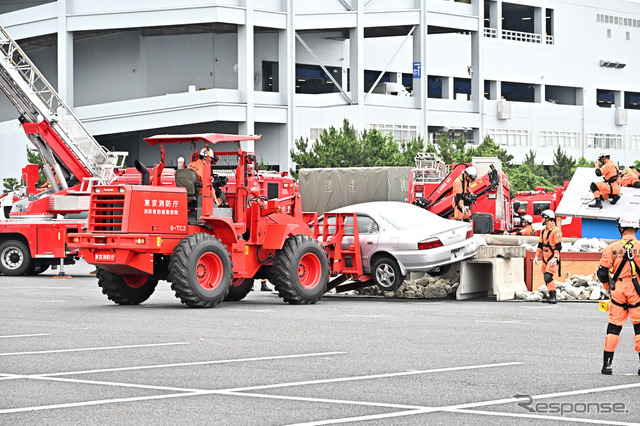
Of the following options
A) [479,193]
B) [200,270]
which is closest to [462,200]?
[479,193]

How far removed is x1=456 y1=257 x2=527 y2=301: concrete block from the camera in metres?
20.7

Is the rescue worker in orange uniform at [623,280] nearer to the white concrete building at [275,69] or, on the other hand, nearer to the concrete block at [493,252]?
the concrete block at [493,252]

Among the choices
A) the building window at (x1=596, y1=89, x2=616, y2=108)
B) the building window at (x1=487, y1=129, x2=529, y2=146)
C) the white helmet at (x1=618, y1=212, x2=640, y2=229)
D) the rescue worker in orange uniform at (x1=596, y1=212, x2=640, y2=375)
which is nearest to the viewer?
the rescue worker in orange uniform at (x1=596, y1=212, x2=640, y2=375)

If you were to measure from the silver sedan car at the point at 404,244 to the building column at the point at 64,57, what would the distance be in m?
46.9

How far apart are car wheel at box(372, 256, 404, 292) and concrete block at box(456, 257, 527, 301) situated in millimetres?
1262

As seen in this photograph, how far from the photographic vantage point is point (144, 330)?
48.2 ft

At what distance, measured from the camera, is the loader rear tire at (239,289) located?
20.3 meters

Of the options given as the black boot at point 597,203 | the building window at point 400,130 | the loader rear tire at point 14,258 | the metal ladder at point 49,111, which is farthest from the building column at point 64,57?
the black boot at point 597,203

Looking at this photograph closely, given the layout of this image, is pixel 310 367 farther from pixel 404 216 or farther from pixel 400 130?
pixel 400 130

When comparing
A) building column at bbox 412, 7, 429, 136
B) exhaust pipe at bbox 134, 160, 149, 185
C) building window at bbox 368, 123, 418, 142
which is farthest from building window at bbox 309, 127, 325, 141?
exhaust pipe at bbox 134, 160, 149, 185

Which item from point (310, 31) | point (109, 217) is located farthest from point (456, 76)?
point (109, 217)

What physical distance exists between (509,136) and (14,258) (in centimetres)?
5597

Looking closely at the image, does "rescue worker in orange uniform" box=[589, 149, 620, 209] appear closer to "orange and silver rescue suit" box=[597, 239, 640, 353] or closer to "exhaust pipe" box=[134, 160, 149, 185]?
"exhaust pipe" box=[134, 160, 149, 185]

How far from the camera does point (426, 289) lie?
70.9 feet
